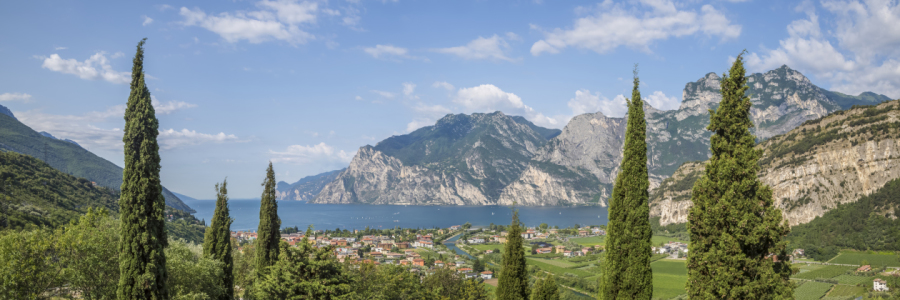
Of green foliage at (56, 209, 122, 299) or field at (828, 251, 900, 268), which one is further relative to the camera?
field at (828, 251, 900, 268)

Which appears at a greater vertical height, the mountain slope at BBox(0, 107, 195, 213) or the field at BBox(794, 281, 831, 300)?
the mountain slope at BBox(0, 107, 195, 213)

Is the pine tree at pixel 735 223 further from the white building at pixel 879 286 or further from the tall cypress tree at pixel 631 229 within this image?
the white building at pixel 879 286

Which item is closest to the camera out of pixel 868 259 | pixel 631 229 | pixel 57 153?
pixel 631 229

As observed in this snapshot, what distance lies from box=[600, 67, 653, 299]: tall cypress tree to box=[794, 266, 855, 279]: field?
Result: 56.1m

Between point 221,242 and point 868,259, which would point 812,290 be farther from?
point 221,242

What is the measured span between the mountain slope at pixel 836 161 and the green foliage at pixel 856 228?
2784 mm

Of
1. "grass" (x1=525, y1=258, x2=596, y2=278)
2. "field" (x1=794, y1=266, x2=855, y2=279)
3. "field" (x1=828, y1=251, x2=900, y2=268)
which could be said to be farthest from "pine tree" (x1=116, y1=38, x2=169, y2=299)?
"field" (x1=828, y1=251, x2=900, y2=268)

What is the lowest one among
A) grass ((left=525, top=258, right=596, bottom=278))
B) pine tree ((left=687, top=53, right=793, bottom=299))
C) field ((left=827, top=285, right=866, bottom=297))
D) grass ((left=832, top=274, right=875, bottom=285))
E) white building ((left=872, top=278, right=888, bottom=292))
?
grass ((left=525, top=258, right=596, bottom=278))

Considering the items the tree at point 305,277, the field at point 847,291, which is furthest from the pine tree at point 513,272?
the field at point 847,291

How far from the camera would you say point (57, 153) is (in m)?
114

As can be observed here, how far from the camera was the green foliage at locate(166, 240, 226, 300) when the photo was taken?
14.9 m

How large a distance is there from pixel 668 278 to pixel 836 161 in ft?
190

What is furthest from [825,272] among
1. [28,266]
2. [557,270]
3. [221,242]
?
[28,266]

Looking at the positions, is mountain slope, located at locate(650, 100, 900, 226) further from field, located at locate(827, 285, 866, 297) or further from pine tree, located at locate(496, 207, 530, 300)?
pine tree, located at locate(496, 207, 530, 300)
